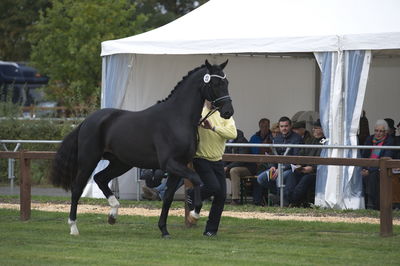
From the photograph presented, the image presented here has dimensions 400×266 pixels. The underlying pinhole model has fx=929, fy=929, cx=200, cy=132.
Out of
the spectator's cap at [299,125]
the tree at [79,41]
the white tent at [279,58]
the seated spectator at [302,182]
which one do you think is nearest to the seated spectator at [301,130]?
the spectator's cap at [299,125]

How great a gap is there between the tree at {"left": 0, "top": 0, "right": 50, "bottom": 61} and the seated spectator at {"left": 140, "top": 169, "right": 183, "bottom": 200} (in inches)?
1103

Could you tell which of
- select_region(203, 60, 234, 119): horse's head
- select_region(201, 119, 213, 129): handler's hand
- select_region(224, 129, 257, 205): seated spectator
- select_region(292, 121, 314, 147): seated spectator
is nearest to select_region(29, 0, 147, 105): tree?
select_region(224, 129, 257, 205): seated spectator

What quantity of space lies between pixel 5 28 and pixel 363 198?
31862 millimetres

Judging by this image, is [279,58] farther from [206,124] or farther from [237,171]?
[206,124]

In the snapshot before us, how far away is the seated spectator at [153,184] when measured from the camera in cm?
1538

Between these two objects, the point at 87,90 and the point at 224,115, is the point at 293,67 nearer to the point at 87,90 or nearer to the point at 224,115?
the point at 224,115

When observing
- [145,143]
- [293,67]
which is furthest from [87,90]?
[145,143]

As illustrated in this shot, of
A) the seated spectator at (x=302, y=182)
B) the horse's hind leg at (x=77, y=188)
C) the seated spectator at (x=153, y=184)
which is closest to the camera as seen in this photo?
the horse's hind leg at (x=77, y=188)

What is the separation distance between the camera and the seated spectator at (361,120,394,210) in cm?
1387

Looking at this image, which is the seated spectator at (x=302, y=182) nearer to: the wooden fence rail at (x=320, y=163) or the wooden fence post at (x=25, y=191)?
the wooden fence rail at (x=320, y=163)

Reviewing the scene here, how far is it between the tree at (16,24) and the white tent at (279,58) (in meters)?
26.0

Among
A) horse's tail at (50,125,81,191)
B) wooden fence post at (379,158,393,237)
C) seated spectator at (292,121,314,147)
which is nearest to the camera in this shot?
wooden fence post at (379,158,393,237)

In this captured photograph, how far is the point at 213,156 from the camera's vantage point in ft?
34.6

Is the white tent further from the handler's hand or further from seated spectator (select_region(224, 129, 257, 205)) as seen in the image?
the handler's hand
